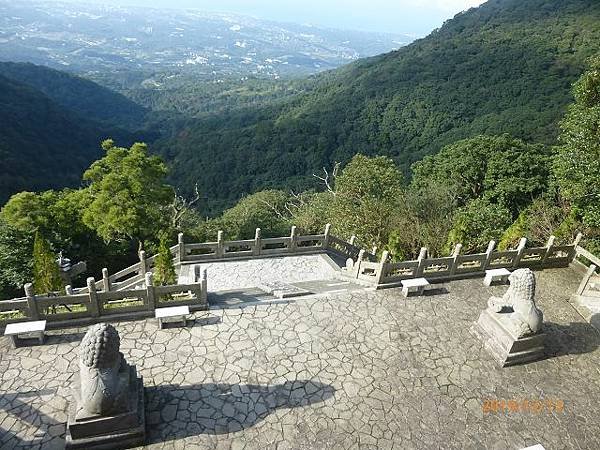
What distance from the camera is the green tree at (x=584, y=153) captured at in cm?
1509

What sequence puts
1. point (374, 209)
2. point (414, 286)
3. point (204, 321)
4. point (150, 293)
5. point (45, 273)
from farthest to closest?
point (374, 209) < point (414, 286) < point (45, 273) < point (204, 321) < point (150, 293)

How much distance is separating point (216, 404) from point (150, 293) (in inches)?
133

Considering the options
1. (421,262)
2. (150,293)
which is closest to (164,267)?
(150,293)

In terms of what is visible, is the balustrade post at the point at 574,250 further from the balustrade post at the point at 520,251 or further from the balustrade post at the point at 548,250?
the balustrade post at the point at 520,251

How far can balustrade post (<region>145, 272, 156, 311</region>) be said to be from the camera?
391 inches

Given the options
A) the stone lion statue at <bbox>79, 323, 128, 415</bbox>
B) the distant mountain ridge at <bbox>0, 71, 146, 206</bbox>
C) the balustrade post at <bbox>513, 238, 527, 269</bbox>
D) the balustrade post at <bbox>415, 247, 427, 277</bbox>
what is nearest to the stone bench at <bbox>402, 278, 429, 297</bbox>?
the balustrade post at <bbox>415, 247, 427, 277</bbox>

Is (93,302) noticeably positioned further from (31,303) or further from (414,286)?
(414,286)

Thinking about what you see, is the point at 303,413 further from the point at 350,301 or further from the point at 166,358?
the point at 350,301

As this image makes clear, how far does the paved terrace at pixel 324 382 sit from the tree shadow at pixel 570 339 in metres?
0.04

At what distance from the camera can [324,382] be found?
29.7 ft

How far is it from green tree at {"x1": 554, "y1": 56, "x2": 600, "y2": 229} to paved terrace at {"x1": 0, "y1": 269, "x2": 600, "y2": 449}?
20.6ft

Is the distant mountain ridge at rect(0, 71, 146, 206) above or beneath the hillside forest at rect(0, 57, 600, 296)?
beneath

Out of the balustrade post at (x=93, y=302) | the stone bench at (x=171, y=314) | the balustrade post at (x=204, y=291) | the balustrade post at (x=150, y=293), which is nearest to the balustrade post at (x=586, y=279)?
the balustrade post at (x=204, y=291)

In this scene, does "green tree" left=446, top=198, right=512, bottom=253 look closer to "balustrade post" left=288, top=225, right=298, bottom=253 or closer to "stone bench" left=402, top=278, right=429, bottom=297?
"stone bench" left=402, top=278, right=429, bottom=297
